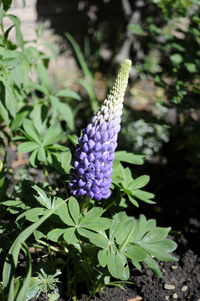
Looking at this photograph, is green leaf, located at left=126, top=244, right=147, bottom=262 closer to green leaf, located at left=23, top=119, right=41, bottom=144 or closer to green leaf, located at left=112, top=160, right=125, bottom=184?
green leaf, located at left=112, top=160, right=125, bottom=184

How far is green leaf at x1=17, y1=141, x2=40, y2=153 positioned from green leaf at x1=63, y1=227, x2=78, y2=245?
0.55 metres

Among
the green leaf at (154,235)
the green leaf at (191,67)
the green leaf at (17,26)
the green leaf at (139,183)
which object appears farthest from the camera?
the green leaf at (191,67)

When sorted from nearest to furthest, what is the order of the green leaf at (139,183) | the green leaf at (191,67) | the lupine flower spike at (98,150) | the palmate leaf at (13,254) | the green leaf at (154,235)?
the palmate leaf at (13,254), the lupine flower spike at (98,150), the green leaf at (154,235), the green leaf at (139,183), the green leaf at (191,67)

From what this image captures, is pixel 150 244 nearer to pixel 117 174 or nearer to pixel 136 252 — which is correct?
pixel 136 252

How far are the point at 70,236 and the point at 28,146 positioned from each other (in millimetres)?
624

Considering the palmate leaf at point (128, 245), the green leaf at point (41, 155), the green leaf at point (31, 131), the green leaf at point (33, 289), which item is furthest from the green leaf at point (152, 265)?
the green leaf at point (31, 131)

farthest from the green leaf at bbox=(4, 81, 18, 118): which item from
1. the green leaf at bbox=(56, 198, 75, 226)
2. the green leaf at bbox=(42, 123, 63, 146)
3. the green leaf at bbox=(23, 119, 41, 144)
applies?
the green leaf at bbox=(56, 198, 75, 226)

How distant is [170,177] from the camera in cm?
317

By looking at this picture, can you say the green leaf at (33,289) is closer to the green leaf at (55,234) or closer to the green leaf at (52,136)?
the green leaf at (55,234)

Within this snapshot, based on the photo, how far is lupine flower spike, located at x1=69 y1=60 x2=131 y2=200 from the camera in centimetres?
172

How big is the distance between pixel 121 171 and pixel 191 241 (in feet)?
2.56

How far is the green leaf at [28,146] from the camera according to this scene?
2143mm

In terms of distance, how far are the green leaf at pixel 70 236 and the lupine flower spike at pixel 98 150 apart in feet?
0.56

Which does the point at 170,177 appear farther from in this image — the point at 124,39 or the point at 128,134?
the point at 124,39
